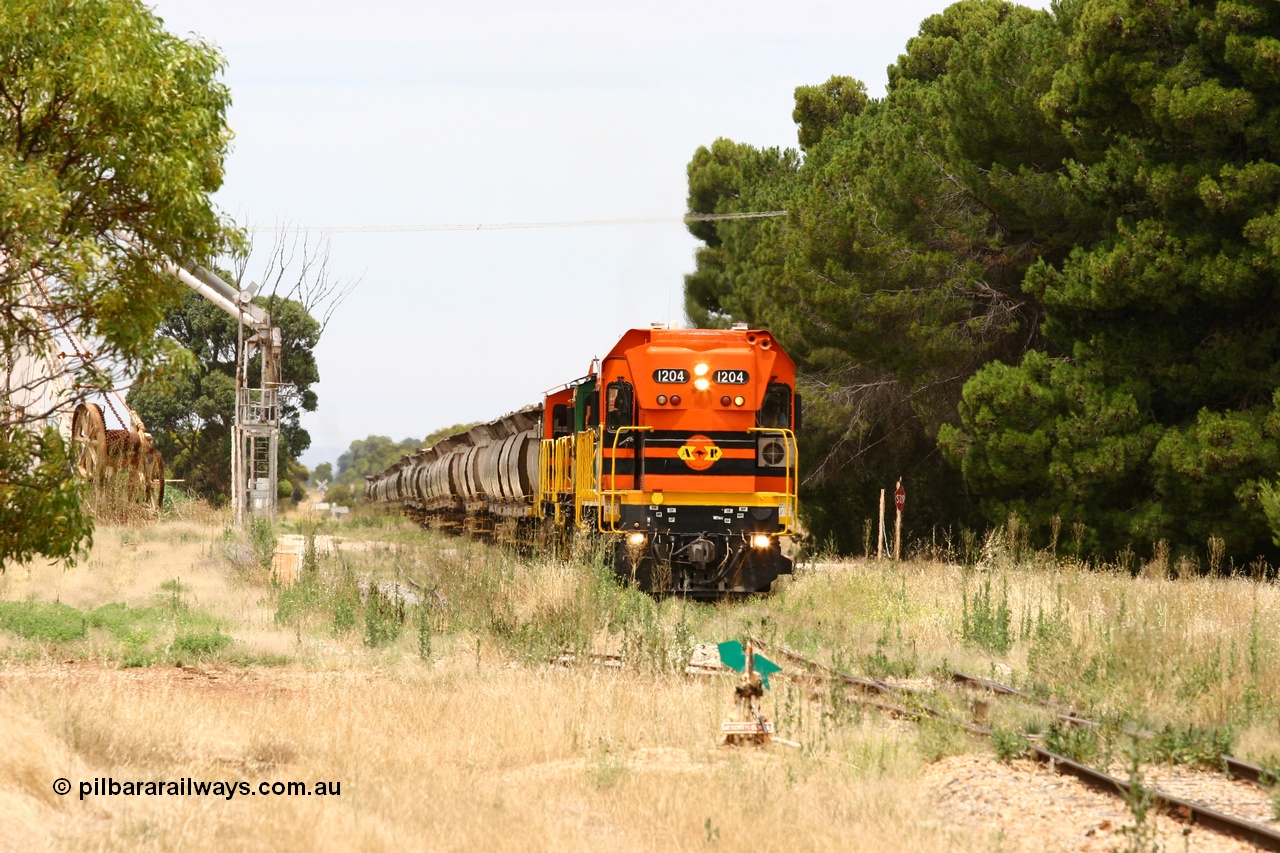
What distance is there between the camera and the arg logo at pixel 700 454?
17.7m

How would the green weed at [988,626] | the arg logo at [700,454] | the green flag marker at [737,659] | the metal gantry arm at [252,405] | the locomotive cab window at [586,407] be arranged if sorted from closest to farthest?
the green flag marker at [737,659]
the green weed at [988,626]
the arg logo at [700,454]
the locomotive cab window at [586,407]
the metal gantry arm at [252,405]

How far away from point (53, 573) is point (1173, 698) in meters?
15.9

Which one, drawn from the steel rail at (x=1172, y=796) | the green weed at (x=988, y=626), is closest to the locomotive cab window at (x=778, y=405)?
the green weed at (x=988, y=626)

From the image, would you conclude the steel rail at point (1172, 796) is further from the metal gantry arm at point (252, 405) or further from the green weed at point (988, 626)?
the metal gantry arm at point (252, 405)

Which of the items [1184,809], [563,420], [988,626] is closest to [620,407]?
[563,420]

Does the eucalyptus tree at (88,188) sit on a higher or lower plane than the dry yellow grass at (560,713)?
higher

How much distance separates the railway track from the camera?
7332mm

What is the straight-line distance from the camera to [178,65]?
883 cm

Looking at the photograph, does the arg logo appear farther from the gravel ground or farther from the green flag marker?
the gravel ground

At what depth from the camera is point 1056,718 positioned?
385 inches

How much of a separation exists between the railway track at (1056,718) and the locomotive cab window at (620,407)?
4.32 metres

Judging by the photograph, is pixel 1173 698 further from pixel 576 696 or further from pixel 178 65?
pixel 178 65

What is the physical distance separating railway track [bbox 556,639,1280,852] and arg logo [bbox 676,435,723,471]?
12.3 feet

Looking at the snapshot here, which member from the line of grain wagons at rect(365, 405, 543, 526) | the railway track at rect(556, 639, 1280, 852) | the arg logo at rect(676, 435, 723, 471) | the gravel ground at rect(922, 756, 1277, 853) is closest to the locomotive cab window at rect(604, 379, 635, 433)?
the arg logo at rect(676, 435, 723, 471)
